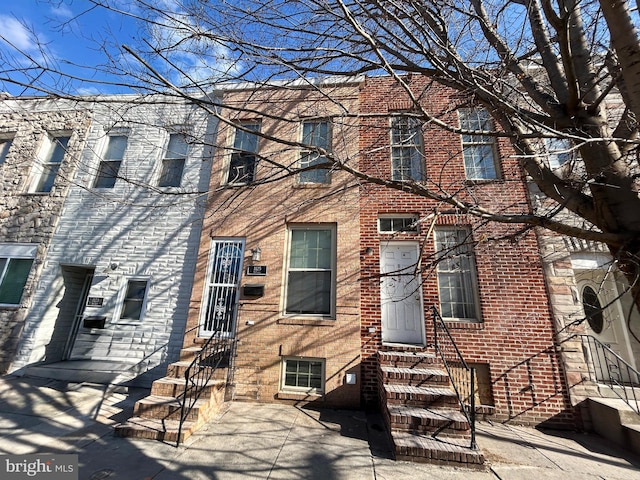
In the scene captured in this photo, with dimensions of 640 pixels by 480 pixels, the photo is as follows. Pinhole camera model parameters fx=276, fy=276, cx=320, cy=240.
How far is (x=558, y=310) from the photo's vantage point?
5.10m

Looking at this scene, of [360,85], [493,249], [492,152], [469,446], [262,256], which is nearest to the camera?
[469,446]

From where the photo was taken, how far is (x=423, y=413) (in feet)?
12.8

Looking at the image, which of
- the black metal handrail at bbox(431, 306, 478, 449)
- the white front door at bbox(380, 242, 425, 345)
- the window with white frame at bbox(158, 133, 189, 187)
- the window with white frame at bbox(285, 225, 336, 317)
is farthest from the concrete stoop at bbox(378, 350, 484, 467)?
the window with white frame at bbox(158, 133, 189, 187)

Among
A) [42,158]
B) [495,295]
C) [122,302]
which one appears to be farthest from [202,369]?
[42,158]

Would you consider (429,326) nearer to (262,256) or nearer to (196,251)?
(262,256)

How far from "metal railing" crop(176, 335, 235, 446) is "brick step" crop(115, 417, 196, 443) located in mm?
97

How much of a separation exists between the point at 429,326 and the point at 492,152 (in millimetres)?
4289

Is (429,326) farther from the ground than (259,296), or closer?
closer

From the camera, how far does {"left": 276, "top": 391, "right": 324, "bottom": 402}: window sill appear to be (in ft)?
16.7

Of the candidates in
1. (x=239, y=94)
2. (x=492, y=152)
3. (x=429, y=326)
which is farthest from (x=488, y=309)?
(x=239, y=94)

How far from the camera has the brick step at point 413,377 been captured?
14.6 feet

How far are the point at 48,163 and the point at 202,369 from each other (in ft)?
25.6

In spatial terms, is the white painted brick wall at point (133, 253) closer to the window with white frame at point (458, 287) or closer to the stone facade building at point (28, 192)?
the stone facade building at point (28, 192)

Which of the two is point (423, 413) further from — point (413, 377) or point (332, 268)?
point (332, 268)
